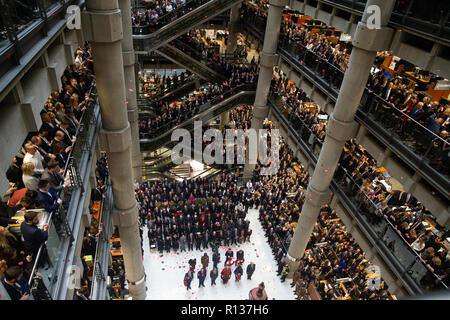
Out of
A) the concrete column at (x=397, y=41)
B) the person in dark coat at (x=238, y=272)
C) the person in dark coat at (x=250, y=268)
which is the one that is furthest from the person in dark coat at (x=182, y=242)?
the concrete column at (x=397, y=41)

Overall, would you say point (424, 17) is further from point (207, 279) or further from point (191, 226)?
point (207, 279)

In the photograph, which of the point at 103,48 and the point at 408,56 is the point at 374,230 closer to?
the point at 408,56

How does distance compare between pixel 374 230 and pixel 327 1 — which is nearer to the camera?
pixel 374 230

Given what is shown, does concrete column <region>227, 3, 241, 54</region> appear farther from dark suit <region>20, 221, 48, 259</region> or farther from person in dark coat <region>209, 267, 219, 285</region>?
dark suit <region>20, 221, 48, 259</region>

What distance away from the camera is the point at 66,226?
5410 mm

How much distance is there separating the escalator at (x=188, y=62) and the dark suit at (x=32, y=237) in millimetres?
15644

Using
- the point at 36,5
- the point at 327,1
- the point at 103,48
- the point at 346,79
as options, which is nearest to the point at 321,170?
the point at 346,79

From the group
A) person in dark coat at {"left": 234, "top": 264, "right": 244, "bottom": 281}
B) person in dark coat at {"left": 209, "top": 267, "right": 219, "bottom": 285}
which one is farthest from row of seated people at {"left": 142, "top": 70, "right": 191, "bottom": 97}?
person in dark coat at {"left": 234, "top": 264, "right": 244, "bottom": 281}

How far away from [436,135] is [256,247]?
10.9m

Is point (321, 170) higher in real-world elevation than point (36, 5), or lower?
lower

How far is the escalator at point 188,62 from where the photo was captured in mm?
17955

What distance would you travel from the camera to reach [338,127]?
10047 millimetres

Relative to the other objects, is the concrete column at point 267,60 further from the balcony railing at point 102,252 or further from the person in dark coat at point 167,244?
the balcony railing at point 102,252

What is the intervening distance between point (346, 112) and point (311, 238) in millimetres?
8052
